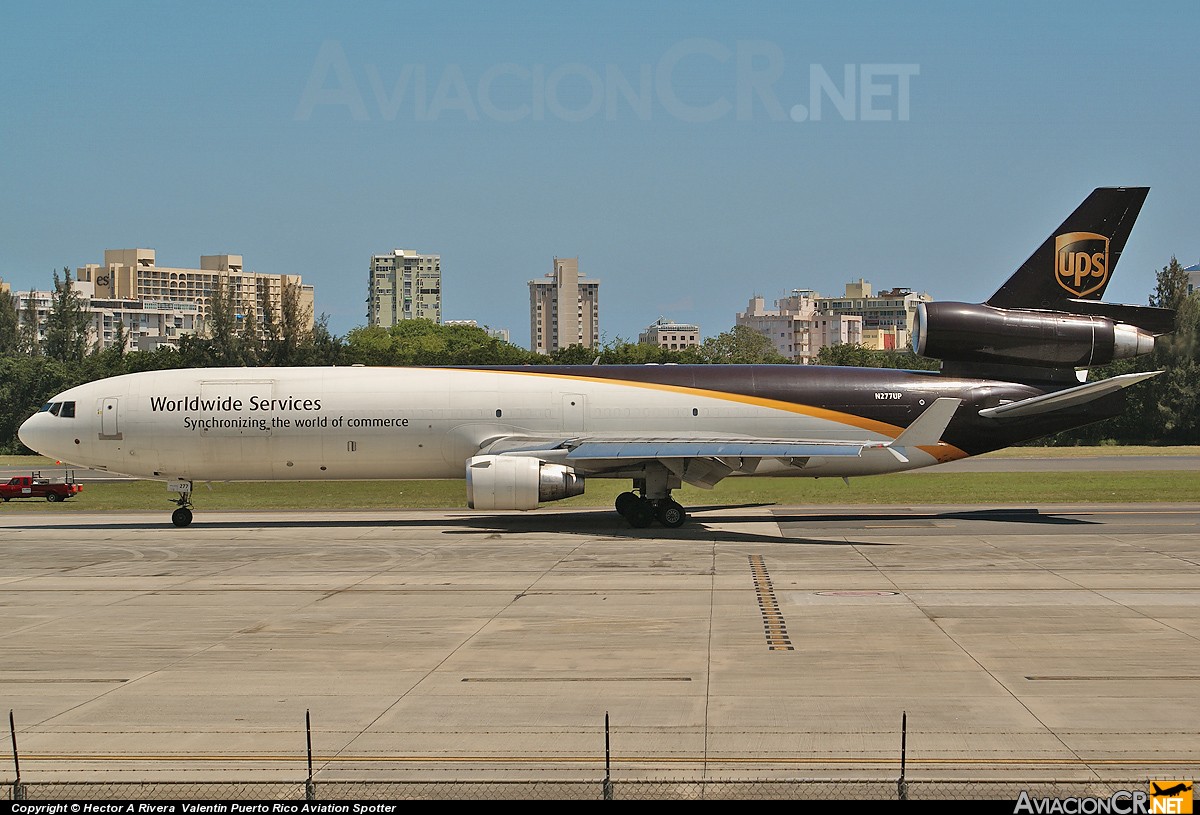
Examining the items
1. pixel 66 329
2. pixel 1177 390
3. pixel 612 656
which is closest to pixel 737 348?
pixel 1177 390

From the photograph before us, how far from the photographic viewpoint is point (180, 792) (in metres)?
11.6

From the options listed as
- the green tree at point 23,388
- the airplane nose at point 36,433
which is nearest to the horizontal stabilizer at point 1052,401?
the airplane nose at point 36,433

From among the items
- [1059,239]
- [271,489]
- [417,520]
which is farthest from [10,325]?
[1059,239]

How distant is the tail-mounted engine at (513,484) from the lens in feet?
115

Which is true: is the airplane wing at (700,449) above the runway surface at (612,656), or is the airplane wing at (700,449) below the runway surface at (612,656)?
above

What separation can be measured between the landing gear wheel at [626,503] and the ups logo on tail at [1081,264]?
16.7m

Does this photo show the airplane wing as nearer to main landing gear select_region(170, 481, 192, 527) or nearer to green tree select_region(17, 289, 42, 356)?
main landing gear select_region(170, 481, 192, 527)

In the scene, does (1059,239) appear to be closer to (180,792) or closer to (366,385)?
(366,385)

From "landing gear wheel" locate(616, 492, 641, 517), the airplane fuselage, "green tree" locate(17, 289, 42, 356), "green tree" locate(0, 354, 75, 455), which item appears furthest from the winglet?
"green tree" locate(17, 289, 42, 356)

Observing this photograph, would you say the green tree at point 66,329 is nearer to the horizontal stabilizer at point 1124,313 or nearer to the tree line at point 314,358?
the tree line at point 314,358

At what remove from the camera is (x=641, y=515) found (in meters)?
37.3

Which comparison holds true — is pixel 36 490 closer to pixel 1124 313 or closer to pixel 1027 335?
pixel 1027 335

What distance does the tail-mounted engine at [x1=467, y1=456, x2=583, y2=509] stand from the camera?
3506 centimetres

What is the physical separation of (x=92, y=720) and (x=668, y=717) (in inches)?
306
